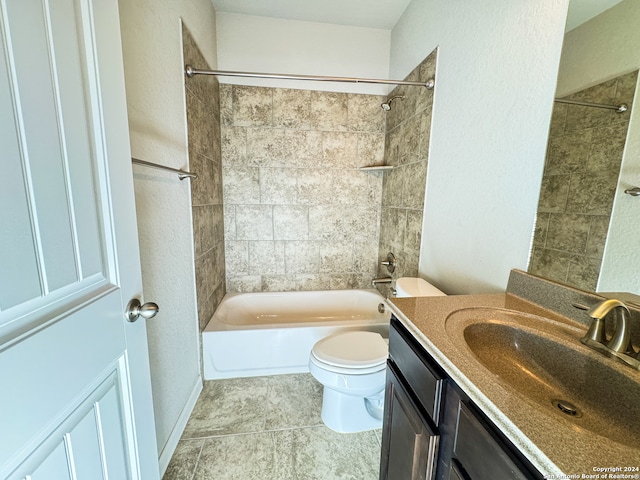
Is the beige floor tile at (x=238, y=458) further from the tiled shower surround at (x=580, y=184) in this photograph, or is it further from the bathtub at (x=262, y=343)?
the tiled shower surround at (x=580, y=184)

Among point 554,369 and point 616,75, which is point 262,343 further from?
point 616,75

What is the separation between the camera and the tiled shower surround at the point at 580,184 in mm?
754

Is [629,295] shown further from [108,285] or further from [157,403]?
[157,403]

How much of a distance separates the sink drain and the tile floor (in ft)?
3.37

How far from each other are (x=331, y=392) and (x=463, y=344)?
1091 mm

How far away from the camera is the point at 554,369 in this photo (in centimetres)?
73

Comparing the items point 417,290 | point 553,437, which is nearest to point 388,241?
point 417,290

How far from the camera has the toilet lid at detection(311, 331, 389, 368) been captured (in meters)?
1.40

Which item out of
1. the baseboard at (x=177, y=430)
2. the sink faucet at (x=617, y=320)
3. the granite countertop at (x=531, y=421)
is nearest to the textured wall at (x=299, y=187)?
the baseboard at (x=177, y=430)

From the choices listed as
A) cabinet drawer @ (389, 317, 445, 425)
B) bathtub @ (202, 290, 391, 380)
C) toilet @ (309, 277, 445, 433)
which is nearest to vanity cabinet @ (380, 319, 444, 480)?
cabinet drawer @ (389, 317, 445, 425)

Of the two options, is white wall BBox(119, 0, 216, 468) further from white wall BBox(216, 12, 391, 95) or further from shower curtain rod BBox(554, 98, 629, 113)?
shower curtain rod BBox(554, 98, 629, 113)

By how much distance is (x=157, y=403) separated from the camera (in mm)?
1225

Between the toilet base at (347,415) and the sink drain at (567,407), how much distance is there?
1.05 metres

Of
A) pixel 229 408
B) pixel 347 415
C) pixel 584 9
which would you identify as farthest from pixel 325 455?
pixel 584 9
